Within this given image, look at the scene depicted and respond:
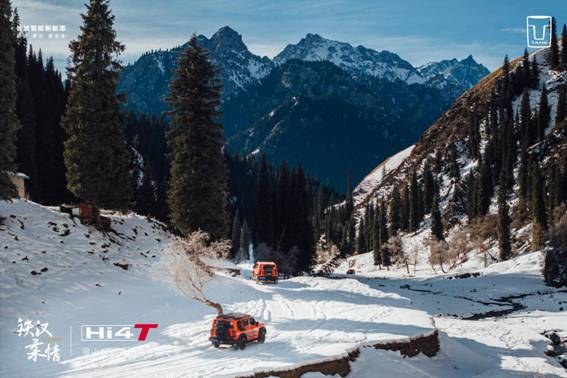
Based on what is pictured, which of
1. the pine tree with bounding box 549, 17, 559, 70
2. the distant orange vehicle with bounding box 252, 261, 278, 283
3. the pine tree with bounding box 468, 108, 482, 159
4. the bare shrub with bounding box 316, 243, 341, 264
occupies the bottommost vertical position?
the bare shrub with bounding box 316, 243, 341, 264

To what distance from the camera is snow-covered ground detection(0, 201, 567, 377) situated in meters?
22.0

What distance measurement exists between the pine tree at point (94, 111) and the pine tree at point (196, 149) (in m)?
5.45

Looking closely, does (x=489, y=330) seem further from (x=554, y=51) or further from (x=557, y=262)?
(x=554, y=51)

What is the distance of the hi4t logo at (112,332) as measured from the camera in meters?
25.2

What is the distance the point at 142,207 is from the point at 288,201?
24688 mm

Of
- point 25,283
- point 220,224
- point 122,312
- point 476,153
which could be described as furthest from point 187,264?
point 476,153

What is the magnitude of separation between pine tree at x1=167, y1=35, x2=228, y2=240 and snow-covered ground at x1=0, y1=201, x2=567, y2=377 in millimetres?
3769

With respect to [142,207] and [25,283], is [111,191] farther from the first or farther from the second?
[142,207]

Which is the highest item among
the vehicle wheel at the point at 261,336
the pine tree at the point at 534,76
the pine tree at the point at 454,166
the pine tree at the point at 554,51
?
the pine tree at the point at 554,51

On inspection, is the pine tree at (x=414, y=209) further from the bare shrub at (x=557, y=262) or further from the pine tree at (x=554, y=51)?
the bare shrub at (x=557, y=262)

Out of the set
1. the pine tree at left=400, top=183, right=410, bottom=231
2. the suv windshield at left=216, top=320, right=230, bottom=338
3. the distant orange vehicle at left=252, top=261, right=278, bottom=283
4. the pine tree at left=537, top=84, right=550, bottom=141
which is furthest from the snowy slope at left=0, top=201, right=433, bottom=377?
the pine tree at left=400, top=183, right=410, bottom=231

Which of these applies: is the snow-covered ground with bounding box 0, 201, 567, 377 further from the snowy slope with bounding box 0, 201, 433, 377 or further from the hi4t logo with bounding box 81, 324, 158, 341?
the hi4t logo with bounding box 81, 324, 158, 341

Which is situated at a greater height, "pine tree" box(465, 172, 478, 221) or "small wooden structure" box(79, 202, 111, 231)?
"small wooden structure" box(79, 202, 111, 231)

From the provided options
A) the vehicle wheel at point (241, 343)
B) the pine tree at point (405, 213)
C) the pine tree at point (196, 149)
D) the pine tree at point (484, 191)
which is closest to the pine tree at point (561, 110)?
the pine tree at point (484, 191)
